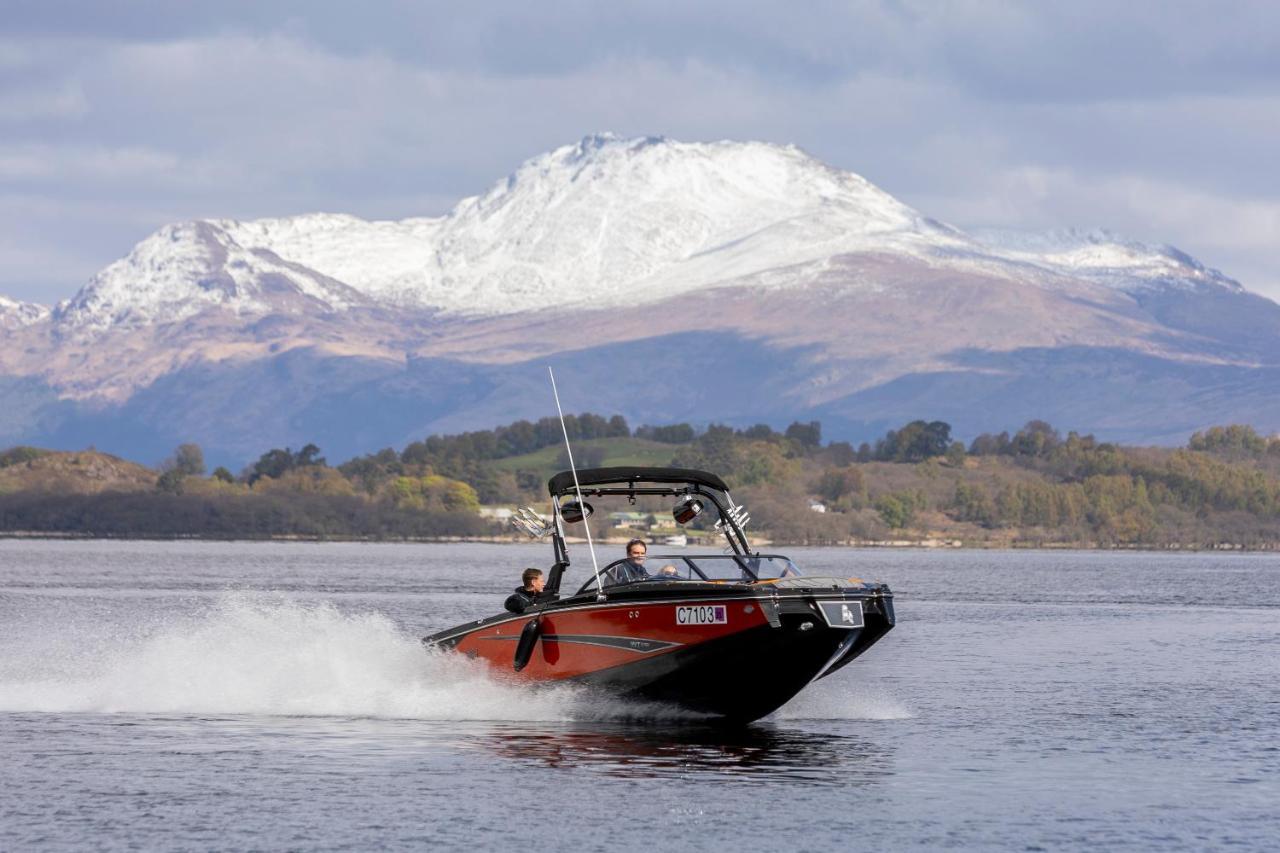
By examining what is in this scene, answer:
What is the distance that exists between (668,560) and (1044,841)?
28.3 ft

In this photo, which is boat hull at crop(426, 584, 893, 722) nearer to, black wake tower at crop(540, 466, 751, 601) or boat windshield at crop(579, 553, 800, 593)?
boat windshield at crop(579, 553, 800, 593)

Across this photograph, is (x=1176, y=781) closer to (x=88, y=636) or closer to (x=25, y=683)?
(x=25, y=683)

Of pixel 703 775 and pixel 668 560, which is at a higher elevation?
pixel 668 560

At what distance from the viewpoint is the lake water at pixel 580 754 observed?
2412 centimetres

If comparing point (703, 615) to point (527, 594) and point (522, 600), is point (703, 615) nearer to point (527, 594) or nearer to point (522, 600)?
point (522, 600)

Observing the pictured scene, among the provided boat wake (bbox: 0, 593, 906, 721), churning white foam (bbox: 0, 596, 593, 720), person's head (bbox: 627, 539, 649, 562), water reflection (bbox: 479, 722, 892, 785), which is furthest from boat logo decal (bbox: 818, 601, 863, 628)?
churning white foam (bbox: 0, 596, 593, 720)

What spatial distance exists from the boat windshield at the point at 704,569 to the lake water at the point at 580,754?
7.39 ft

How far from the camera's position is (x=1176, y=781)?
2811 centimetres

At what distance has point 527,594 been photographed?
1252 inches

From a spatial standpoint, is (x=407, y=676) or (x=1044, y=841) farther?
(x=407, y=676)

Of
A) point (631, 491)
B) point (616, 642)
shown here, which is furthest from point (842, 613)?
point (631, 491)

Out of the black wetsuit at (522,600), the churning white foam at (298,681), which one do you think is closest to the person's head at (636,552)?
the black wetsuit at (522,600)

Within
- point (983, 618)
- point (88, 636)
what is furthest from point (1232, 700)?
point (983, 618)

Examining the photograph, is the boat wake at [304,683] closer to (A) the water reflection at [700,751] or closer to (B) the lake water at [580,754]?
(B) the lake water at [580,754]
